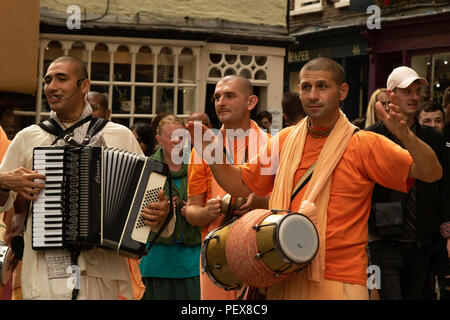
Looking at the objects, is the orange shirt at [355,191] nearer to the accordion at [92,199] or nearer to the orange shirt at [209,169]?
the accordion at [92,199]

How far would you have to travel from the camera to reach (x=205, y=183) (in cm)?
665

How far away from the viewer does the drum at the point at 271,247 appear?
468cm

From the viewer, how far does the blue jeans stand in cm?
647

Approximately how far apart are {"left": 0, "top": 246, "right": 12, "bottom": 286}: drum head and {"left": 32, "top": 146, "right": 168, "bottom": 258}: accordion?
7.9 inches

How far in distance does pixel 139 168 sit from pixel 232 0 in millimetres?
11675

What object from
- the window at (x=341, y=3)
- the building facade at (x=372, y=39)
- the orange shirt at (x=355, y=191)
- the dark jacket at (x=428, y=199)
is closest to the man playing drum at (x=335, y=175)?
the orange shirt at (x=355, y=191)

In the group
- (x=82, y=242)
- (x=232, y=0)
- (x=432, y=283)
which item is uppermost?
(x=232, y=0)

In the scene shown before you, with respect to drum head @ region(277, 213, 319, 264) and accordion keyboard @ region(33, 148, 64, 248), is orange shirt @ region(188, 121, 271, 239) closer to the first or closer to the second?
accordion keyboard @ region(33, 148, 64, 248)

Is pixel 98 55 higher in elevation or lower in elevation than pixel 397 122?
higher

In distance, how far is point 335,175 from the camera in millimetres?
5055

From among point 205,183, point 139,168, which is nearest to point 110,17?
point 205,183

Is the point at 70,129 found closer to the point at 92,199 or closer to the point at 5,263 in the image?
the point at 92,199

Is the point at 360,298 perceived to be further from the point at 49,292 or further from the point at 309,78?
the point at 49,292

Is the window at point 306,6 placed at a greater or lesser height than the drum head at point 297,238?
greater
